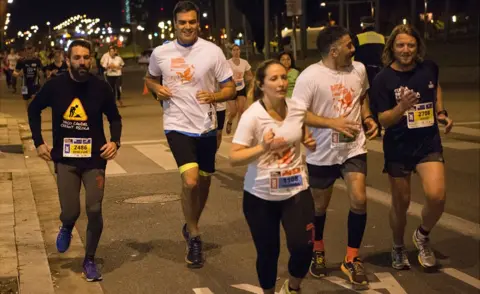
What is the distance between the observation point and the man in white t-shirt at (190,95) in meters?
6.68

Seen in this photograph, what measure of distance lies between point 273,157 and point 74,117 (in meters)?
1.95

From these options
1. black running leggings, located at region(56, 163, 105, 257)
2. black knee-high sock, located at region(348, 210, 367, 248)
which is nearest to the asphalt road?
black knee-high sock, located at region(348, 210, 367, 248)

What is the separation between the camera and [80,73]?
616 cm

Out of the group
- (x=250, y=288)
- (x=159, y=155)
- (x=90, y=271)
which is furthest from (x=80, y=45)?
(x=159, y=155)

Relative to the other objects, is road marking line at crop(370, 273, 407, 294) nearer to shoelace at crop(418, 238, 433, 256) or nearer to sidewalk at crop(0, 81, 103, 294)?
shoelace at crop(418, 238, 433, 256)

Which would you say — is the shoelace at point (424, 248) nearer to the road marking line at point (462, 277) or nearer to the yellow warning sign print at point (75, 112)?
the road marking line at point (462, 277)

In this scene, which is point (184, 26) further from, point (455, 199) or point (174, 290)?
point (455, 199)

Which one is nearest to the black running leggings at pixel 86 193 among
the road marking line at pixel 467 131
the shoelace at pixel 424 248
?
the shoelace at pixel 424 248

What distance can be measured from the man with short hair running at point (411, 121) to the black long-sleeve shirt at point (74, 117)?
2.26 meters

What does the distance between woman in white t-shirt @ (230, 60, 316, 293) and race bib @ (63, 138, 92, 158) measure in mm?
1675

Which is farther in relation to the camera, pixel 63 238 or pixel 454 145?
pixel 454 145

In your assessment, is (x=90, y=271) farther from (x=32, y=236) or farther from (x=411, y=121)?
(x=411, y=121)

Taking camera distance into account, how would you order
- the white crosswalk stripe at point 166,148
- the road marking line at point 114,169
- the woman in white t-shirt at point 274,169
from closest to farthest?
the woman in white t-shirt at point 274,169, the road marking line at point 114,169, the white crosswalk stripe at point 166,148

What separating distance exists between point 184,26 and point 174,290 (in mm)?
2199
